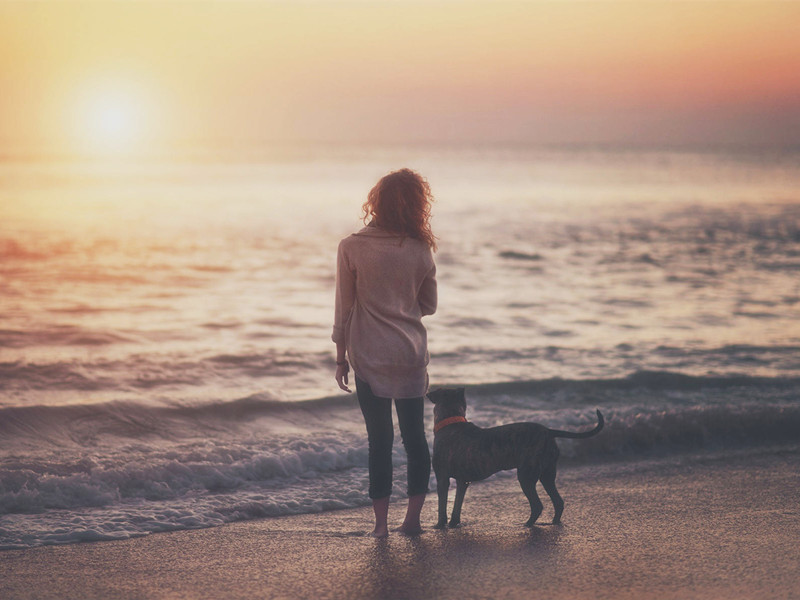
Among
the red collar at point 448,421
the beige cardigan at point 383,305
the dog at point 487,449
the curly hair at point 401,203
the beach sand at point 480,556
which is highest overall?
the curly hair at point 401,203

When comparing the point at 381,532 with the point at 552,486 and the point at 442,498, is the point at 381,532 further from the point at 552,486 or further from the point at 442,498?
the point at 552,486

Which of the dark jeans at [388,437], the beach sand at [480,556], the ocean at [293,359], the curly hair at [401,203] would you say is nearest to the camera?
the beach sand at [480,556]

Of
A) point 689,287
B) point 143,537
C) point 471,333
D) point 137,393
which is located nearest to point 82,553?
point 143,537

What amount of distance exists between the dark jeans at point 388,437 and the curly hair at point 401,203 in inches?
31.2

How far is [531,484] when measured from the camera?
4035 millimetres

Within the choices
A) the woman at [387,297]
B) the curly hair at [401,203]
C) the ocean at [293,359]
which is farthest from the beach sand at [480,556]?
the curly hair at [401,203]

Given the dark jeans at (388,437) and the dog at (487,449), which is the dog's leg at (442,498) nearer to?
the dog at (487,449)

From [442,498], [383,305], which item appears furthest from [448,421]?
[383,305]

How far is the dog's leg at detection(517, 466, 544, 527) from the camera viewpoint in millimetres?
3996

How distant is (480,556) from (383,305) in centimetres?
130

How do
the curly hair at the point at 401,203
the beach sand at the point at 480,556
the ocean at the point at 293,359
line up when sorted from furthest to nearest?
the ocean at the point at 293,359 < the curly hair at the point at 401,203 < the beach sand at the point at 480,556

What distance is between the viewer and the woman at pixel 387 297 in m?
3.76

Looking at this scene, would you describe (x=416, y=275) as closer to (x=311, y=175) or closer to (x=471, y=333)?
(x=471, y=333)

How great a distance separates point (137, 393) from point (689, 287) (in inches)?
413
